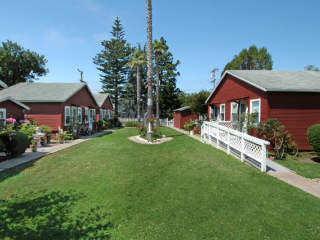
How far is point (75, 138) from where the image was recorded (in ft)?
51.2

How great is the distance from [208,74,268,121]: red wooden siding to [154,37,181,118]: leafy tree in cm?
2063

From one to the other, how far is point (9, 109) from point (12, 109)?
243 millimetres

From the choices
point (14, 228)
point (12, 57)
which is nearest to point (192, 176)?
point (14, 228)

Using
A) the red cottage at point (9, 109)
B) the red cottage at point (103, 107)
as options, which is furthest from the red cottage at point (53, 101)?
the red cottage at point (103, 107)

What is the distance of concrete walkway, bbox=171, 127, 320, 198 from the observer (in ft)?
16.2

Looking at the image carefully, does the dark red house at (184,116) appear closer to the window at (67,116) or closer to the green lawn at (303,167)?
the window at (67,116)

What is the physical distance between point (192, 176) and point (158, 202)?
1.89m

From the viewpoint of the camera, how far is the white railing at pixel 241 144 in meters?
6.29

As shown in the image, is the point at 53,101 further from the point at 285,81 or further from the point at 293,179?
the point at 285,81

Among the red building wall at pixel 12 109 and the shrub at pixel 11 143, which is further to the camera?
the red building wall at pixel 12 109

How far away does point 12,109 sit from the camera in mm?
11805

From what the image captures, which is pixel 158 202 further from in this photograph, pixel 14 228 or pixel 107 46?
pixel 107 46

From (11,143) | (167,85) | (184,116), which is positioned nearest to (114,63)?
(167,85)

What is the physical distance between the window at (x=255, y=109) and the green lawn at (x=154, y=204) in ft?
14.6
